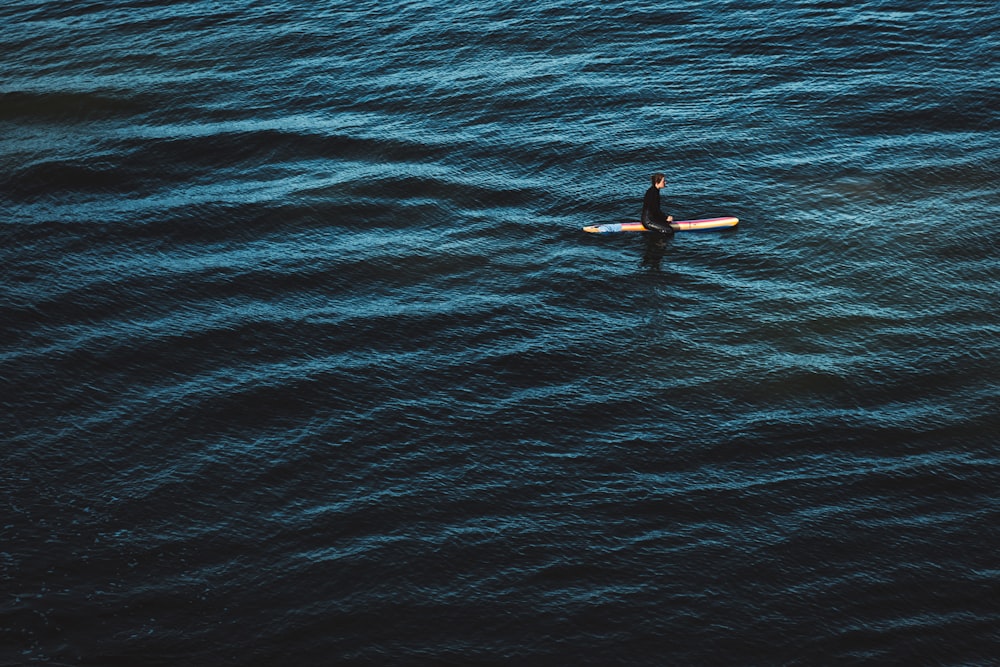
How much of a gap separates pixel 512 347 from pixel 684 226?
30.4ft

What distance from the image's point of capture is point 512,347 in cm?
3706

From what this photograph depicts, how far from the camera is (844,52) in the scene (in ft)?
179

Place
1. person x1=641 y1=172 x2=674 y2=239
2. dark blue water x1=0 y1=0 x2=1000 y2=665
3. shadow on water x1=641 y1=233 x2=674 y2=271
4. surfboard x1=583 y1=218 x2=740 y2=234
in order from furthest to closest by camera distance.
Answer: surfboard x1=583 y1=218 x2=740 y2=234, person x1=641 y1=172 x2=674 y2=239, shadow on water x1=641 y1=233 x2=674 y2=271, dark blue water x1=0 y1=0 x2=1000 y2=665

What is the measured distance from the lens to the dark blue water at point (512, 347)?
92.3ft

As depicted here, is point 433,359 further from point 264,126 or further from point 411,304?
point 264,126

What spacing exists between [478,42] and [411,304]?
23639 millimetres

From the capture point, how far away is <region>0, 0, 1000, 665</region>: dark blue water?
1107 inches

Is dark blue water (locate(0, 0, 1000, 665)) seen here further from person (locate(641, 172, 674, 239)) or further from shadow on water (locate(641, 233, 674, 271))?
person (locate(641, 172, 674, 239))

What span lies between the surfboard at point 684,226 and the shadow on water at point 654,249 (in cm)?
40

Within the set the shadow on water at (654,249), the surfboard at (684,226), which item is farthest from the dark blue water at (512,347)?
the surfboard at (684,226)

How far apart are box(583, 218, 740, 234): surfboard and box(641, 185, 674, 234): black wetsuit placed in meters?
0.40

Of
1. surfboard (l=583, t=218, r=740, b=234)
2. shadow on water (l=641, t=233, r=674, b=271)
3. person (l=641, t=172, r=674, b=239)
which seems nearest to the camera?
shadow on water (l=641, t=233, r=674, b=271)

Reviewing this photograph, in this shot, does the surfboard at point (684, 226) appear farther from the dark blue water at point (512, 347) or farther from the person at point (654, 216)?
the dark blue water at point (512, 347)

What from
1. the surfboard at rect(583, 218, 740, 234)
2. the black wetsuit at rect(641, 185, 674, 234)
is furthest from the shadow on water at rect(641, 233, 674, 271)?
the surfboard at rect(583, 218, 740, 234)
